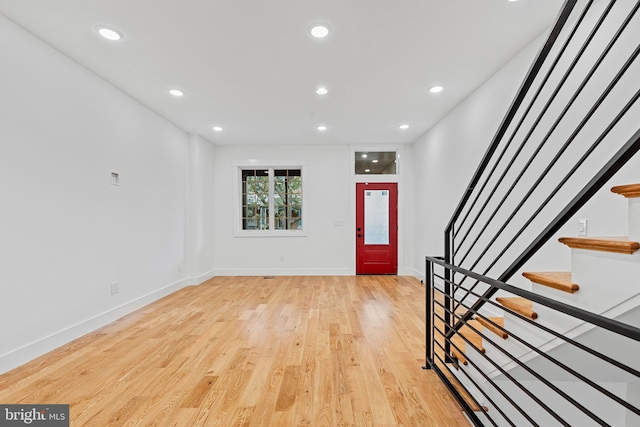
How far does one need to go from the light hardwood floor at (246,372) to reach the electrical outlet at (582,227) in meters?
1.51

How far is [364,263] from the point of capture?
6.17 metres

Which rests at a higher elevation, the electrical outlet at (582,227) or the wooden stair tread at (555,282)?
the electrical outlet at (582,227)

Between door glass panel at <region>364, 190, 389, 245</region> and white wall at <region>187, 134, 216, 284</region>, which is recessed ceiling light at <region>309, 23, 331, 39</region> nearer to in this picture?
white wall at <region>187, 134, 216, 284</region>

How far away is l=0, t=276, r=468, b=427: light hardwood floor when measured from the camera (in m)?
1.80

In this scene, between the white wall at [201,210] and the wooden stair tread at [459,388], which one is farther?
the white wall at [201,210]

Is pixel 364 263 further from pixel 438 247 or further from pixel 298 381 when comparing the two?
pixel 298 381

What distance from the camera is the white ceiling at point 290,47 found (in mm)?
2232

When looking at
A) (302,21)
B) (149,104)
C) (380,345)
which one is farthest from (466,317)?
(149,104)

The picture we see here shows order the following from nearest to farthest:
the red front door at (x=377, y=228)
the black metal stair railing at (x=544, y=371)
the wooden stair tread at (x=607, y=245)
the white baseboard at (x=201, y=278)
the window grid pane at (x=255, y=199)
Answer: the wooden stair tread at (x=607, y=245) → the black metal stair railing at (x=544, y=371) → the white baseboard at (x=201, y=278) → the red front door at (x=377, y=228) → the window grid pane at (x=255, y=199)

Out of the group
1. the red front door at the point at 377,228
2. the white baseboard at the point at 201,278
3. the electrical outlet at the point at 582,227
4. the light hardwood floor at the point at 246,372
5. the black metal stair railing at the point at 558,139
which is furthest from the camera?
the red front door at the point at 377,228

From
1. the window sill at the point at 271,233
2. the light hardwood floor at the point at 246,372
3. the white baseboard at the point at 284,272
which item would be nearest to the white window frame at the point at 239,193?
the window sill at the point at 271,233

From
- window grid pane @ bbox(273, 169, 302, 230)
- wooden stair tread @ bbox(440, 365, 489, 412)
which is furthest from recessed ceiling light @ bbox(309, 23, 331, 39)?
window grid pane @ bbox(273, 169, 302, 230)

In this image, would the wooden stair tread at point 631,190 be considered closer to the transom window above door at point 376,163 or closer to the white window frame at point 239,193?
the transom window above door at point 376,163

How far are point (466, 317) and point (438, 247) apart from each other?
125 inches
